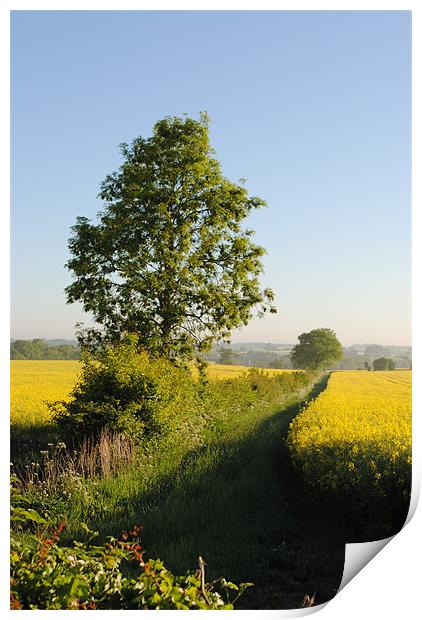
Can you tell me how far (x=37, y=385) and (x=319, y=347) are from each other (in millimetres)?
1873

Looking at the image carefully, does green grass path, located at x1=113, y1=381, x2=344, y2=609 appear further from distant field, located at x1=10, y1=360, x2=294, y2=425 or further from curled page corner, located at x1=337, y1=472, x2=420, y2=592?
distant field, located at x1=10, y1=360, x2=294, y2=425

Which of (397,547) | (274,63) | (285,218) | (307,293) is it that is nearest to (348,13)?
(274,63)

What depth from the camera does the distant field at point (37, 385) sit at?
3842mm

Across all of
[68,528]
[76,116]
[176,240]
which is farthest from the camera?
[176,240]

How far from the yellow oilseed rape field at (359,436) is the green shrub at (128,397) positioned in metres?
0.98

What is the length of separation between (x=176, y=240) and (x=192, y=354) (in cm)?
87

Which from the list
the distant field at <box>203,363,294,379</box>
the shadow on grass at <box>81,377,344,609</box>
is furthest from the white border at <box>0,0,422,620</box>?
the distant field at <box>203,363,294,379</box>

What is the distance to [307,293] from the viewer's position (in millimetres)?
3961

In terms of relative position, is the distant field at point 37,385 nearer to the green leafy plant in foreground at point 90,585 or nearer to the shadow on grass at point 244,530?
the shadow on grass at point 244,530

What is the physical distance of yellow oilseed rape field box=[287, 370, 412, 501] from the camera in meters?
3.99

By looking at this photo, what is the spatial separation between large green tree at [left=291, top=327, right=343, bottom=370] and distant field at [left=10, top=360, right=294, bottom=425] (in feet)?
1.65

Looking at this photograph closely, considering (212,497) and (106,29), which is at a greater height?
(106,29)
